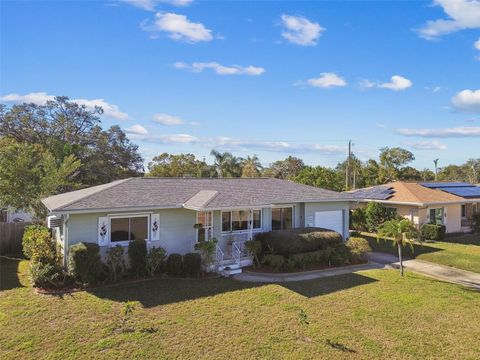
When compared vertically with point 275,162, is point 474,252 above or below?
below

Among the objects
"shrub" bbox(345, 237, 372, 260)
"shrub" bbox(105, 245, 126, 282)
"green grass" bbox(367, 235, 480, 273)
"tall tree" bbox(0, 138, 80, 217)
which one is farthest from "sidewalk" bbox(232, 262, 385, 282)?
"tall tree" bbox(0, 138, 80, 217)

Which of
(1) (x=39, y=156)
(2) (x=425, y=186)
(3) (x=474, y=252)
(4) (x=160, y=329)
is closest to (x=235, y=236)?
(4) (x=160, y=329)

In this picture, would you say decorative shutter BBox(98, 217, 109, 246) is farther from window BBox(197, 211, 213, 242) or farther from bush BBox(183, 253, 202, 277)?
window BBox(197, 211, 213, 242)

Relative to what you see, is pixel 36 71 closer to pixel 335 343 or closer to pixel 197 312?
pixel 197 312

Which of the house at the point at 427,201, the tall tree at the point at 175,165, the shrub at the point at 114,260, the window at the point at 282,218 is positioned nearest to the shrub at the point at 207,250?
the shrub at the point at 114,260

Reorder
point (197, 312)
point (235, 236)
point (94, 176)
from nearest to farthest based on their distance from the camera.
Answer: point (197, 312) < point (235, 236) < point (94, 176)

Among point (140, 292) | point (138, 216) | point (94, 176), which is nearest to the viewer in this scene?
point (140, 292)
